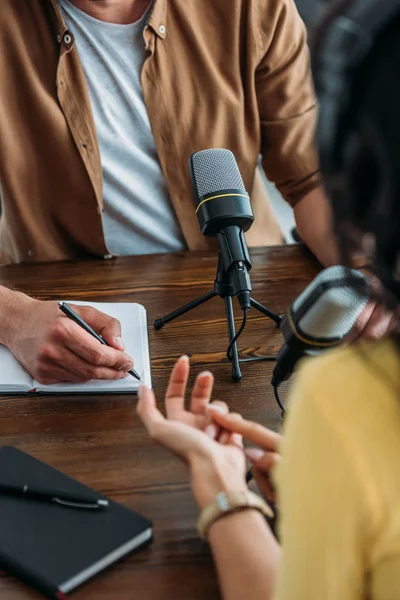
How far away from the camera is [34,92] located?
156cm

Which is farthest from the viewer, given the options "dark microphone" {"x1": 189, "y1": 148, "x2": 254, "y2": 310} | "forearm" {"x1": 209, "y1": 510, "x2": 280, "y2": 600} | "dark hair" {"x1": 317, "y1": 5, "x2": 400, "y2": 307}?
"dark microphone" {"x1": 189, "y1": 148, "x2": 254, "y2": 310}

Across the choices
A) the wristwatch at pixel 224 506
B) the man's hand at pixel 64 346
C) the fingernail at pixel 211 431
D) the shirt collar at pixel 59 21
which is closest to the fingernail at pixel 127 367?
the man's hand at pixel 64 346

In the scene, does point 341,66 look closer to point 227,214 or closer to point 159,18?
point 227,214

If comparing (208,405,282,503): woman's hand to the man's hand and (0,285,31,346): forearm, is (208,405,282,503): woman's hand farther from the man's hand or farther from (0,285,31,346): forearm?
(0,285,31,346): forearm

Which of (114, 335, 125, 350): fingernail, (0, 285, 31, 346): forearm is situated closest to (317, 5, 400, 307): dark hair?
(114, 335, 125, 350): fingernail

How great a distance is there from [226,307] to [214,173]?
208 mm

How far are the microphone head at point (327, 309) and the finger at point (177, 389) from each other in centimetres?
14

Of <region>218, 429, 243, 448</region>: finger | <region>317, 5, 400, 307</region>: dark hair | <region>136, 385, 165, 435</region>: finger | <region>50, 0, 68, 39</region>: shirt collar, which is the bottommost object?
<region>218, 429, 243, 448</region>: finger

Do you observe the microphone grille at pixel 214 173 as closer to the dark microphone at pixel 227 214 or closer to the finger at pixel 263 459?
the dark microphone at pixel 227 214

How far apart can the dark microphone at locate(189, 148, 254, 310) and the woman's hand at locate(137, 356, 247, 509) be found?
0.19 metres

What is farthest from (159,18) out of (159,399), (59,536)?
(59,536)

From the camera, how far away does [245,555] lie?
723mm

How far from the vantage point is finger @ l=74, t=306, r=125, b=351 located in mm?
1135

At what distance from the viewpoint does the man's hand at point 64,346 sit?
1084 mm
